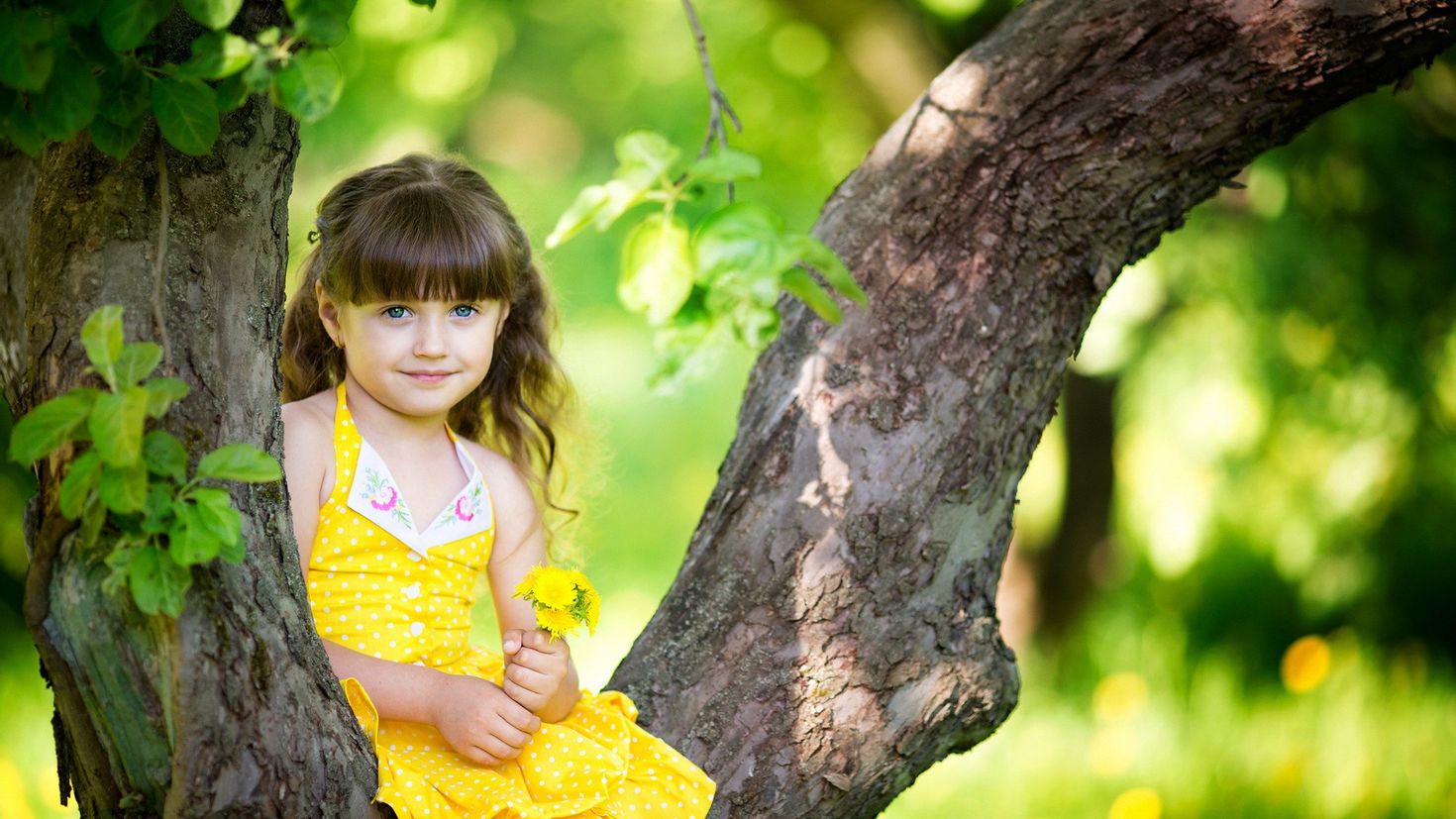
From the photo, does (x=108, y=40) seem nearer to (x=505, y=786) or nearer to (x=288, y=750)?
(x=288, y=750)

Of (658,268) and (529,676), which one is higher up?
(658,268)

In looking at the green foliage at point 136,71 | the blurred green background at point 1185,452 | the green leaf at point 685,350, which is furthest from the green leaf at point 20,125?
the blurred green background at point 1185,452

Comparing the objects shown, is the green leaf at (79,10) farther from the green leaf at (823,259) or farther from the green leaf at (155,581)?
the green leaf at (823,259)

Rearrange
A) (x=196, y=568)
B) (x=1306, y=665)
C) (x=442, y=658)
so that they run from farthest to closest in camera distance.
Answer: (x=1306, y=665)
(x=442, y=658)
(x=196, y=568)

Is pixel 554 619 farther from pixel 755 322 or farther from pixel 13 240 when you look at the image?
pixel 13 240

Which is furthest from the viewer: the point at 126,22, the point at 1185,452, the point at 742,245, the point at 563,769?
the point at 1185,452

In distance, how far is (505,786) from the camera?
183 centimetres

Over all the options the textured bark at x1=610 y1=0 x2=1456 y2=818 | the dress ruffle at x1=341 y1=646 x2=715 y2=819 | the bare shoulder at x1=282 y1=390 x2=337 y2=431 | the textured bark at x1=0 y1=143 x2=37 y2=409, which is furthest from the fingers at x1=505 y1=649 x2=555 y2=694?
the textured bark at x1=0 y1=143 x2=37 y2=409

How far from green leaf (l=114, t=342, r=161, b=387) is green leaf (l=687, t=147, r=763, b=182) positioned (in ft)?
1.78

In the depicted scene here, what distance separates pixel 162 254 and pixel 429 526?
73cm

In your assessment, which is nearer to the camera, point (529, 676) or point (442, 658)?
point (529, 676)

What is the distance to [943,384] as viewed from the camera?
2064 mm

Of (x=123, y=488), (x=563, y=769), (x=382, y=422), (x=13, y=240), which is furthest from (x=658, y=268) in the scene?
(x=13, y=240)

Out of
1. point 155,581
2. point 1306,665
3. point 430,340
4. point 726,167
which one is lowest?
point 155,581
